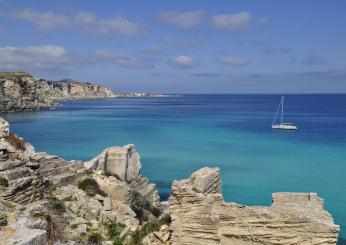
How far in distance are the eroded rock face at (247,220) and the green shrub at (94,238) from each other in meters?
4.66

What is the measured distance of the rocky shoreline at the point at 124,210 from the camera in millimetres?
10484

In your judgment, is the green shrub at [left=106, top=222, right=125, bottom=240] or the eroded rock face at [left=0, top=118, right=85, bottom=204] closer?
the eroded rock face at [left=0, top=118, right=85, bottom=204]

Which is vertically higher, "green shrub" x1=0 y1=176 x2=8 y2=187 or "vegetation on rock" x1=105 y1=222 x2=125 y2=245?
"green shrub" x1=0 y1=176 x2=8 y2=187

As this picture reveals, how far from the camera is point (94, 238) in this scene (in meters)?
15.8

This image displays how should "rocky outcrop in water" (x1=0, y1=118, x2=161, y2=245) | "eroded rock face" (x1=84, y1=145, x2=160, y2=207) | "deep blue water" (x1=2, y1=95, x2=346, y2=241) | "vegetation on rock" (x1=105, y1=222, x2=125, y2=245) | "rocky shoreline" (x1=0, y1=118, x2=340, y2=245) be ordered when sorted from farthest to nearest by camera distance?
"deep blue water" (x1=2, y1=95, x2=346, y2=241) → "eroded rock face" (x1=84, y1=145, x2=160, y2=207) → "vegetation on rock" (x1=105, y1=222, x2=125, y2=245) → "rocky outcrop in water" (x1=0, y1=118, x2=161, y2=245) → "rocky shoreline" (x1=0, y1=118, x2=340, y2=245)

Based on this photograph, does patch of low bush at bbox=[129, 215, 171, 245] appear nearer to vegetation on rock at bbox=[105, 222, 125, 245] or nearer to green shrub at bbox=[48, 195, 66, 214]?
vegetation on rock at bbox=[105, 222, 125, 245]

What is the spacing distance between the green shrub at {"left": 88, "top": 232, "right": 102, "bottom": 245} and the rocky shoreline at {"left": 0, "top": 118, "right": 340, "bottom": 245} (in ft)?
0.12

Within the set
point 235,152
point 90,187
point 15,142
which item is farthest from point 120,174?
point 235,152

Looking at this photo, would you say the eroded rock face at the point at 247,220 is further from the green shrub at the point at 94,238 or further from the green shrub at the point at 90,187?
the green shrub at the point at 90,187

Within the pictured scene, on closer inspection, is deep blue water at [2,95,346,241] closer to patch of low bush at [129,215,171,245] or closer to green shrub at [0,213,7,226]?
patch of low bush at [129,215,171,245]

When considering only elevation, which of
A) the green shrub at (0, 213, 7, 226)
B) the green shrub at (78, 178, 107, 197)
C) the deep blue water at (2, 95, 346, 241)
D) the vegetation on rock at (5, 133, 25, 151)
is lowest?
the deep blue water at (2, 95, 346, 241)

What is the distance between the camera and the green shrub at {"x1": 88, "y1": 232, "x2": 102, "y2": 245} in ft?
50.8

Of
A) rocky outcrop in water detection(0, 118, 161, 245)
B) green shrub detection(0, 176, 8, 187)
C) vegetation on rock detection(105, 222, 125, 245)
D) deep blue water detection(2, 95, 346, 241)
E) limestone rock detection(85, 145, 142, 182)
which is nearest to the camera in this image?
rocky outcrop in water detection(0, 118, 161, 245)

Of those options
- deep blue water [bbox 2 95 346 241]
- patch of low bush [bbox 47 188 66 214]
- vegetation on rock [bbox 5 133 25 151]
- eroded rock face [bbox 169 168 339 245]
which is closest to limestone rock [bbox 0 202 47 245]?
eroded rock face [bbox 169 168 339 245]
